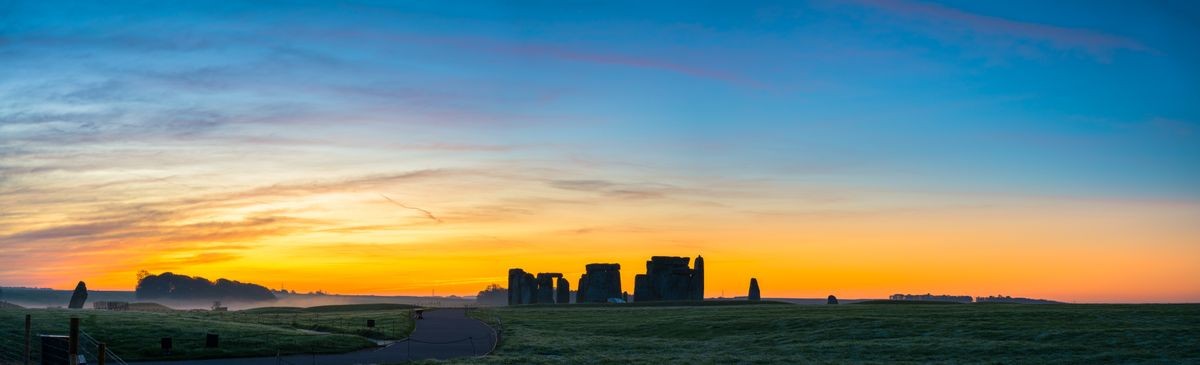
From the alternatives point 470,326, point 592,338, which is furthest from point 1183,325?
point 470,326

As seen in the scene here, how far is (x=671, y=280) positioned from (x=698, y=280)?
13.2ft

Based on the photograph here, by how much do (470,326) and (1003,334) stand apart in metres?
33.2

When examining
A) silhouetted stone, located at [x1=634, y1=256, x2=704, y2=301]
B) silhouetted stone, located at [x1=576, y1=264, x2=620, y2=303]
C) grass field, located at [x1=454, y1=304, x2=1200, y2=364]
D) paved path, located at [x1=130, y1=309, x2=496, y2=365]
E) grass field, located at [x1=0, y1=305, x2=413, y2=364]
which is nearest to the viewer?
grass field, located at [x1=454, y1=304, x2=1200, y2=364]

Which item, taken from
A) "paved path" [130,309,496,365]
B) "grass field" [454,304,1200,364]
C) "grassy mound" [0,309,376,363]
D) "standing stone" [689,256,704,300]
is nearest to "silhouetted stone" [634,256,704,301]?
"standing stone" [689,256,704,300]

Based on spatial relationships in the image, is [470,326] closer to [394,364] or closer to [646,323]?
[646,323]

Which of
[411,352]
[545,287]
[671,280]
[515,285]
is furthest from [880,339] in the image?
[515,285]

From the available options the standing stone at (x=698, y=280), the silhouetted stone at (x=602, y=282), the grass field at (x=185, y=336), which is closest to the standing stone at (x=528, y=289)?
the silhouetted stone at (x=602, y=282)

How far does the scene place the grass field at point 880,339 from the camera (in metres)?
41.8

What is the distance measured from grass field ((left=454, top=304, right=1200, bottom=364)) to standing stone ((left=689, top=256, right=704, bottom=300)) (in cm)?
5510

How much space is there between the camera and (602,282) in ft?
417

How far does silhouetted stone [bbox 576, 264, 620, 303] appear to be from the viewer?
126625 millimetres

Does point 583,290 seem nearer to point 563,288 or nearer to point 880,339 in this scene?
point 563,288

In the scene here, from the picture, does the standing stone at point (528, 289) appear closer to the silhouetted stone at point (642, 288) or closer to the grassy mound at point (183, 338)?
the silhouetted stone at point (642, 288)

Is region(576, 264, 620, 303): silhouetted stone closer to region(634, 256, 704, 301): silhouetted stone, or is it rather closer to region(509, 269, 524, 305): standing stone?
region(634, 256, 704, 301): silhouetted stone
